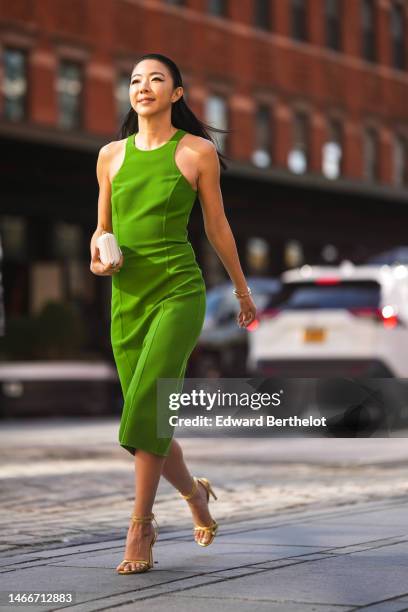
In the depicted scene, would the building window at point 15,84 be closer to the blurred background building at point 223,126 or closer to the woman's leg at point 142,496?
the blurred background building at point 223,126

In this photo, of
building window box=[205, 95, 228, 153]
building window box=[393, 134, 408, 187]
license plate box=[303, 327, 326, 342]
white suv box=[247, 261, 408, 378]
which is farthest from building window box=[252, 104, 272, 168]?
license plate box=[303, 327, 326, 342]

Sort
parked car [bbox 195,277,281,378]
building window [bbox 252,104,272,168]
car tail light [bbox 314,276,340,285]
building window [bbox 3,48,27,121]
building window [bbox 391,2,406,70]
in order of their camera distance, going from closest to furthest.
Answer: car tail light [bbox 314,276,340,285] < parked car [bbox 195,277,281,378] < building window [bbox 3,48,27,121] < building window [bbox 252,104,272,168] < building window [bbox 391,2,406,70]

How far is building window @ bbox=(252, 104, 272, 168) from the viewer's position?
4175cm

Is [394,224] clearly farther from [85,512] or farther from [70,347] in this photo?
[85,512]

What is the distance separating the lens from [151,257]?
6441 mm

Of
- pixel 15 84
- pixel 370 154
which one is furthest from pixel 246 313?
pixel 370 154

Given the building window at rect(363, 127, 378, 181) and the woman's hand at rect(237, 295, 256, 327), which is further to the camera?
the building window at rect(363, 127, 378, 181)

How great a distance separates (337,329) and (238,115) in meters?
23.0

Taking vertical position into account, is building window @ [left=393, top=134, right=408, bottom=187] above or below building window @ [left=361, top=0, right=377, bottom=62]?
below

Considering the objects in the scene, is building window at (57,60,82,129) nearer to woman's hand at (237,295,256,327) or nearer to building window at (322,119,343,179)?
building window at (322,119,343,179)

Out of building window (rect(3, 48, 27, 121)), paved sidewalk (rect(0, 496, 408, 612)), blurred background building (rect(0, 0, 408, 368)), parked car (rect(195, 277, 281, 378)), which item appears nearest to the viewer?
paved sidewalk (rect(0, 496, 408, 612))

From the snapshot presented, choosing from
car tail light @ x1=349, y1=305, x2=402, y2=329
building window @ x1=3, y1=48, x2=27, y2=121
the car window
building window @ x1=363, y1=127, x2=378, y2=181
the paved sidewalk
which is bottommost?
the paved sidewalk

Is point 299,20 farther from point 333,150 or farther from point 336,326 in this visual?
point 336,326

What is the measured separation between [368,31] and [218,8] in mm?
8252
